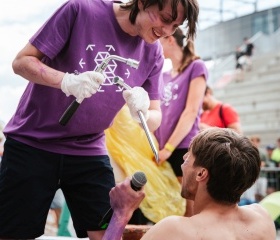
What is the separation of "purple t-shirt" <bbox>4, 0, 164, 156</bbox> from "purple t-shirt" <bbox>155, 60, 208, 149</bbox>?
3.93 feet

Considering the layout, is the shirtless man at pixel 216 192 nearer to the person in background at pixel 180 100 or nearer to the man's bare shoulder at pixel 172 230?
the man's bare shoulder at pixel 172 230

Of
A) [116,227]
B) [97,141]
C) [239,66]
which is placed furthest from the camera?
[239,66]

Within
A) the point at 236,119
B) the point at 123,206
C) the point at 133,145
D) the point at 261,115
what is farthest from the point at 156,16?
the point at 261,115

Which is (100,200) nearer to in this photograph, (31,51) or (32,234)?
(32,234)

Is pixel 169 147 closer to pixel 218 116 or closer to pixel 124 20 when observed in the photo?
pixel 218 116

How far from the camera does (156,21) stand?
80.1 inches

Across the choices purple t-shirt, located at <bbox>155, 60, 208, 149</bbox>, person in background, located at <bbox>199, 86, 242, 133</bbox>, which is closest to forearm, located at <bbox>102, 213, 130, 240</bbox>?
purple t-shirt, located at <bbox>155, 60, 208, 149</bbox>

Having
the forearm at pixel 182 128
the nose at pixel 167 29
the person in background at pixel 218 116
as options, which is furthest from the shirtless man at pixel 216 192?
the person in background at pixel 218 116

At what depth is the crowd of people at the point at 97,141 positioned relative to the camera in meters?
1.81

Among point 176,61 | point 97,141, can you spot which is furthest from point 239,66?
point 97,141

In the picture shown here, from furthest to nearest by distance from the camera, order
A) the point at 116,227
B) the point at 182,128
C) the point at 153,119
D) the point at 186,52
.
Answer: the point at 186,52
the point at 182,128
the point at 153,119
the point at 116,227

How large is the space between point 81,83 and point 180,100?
1623mm

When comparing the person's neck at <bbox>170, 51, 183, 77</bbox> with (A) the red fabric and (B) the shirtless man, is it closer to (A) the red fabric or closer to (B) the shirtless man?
(A) the red fabric

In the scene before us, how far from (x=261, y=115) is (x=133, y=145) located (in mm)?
9949
